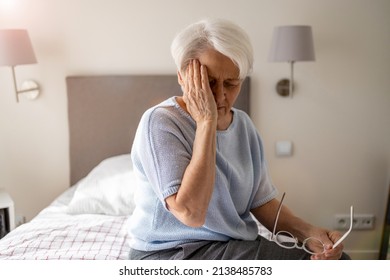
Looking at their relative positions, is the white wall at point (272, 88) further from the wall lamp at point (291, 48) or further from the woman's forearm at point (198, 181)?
the woman's forearm at point (198, 181)

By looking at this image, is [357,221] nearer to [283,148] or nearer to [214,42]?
[283,148]

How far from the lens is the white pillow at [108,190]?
43.1 inches

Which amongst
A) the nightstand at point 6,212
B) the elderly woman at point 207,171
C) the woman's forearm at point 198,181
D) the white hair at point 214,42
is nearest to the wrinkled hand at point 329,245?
the elderly woman at point 207,171

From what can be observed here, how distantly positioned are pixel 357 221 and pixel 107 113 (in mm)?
686

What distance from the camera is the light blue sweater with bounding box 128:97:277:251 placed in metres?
0.73

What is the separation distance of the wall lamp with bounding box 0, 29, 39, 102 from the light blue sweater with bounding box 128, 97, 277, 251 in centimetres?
38

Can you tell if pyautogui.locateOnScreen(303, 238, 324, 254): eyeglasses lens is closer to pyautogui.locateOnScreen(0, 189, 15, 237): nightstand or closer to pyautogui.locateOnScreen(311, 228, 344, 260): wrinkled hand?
pyautogui.locateOnScreen(311, 228, 344, 260): wrinkled hand

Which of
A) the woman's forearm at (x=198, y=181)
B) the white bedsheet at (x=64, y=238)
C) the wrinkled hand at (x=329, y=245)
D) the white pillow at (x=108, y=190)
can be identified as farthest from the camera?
the white pillow at (x=108, y=190)

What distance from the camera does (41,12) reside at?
96 cm

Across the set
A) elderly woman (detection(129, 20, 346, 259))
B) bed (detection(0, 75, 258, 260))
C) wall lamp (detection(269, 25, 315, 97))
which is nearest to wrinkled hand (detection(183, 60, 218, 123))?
elderly woman (detection(129, 20, 346, 259))

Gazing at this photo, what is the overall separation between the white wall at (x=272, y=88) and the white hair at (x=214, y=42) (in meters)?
0.20
